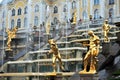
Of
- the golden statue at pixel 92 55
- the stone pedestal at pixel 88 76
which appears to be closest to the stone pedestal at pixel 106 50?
the golden statue at pixel 92 55

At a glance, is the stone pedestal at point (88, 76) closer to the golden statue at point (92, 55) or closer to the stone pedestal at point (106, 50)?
the golden statue at point (92, 55)

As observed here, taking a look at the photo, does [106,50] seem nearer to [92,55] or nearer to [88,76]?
[92,55]

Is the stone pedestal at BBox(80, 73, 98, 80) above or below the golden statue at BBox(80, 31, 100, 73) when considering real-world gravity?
below

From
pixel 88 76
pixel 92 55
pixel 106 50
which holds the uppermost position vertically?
pixel 106 50

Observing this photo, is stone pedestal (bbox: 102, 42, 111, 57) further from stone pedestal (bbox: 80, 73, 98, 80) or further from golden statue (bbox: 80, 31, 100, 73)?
stone pedestal (bbox: 80, 73, 98, 80)

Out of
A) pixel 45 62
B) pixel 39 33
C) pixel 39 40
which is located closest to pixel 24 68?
pixel 45 62

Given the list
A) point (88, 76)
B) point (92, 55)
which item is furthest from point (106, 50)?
point (88, 76)

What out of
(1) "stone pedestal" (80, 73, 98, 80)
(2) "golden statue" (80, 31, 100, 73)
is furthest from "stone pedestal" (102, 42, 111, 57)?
(1) "stone pedestal" (80, 73, 98, 80)

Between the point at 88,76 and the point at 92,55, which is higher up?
the point at 92,55

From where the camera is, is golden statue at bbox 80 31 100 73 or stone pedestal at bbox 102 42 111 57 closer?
golden statue at bbox 80 31 100 73

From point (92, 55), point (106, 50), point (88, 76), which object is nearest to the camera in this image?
point (88, 76)

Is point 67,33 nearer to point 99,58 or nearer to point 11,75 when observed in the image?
point 11,75

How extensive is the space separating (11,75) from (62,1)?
51.2m

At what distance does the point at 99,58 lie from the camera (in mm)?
17266
